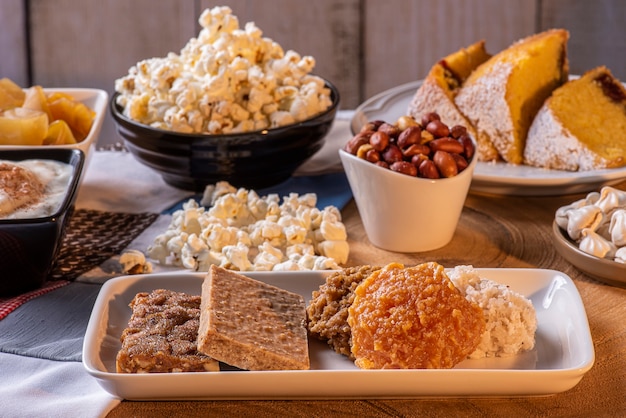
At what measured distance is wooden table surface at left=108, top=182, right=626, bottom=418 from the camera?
1.41 meters

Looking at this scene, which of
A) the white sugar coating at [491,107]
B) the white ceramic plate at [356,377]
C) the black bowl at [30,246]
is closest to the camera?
the white ceramic plate at [356,377]

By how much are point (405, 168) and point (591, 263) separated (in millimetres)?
462

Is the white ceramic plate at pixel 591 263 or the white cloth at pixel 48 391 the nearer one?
the white cloth at pixel 48 391

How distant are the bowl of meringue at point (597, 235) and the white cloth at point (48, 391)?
3.44 feet

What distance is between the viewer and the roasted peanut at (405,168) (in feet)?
6.32

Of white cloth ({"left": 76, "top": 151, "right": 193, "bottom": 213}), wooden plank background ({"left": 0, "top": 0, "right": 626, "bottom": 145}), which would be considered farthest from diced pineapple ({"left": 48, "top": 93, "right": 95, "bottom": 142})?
wooden plank background ({"left": 0, "top": 0, "right": 626, "bottom": 145})

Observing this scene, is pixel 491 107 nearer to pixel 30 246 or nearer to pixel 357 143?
pixel 357 143

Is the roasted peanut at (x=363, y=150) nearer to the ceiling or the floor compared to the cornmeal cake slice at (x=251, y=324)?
nearer to the ceiling

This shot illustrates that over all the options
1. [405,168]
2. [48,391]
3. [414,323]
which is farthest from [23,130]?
[414,323]

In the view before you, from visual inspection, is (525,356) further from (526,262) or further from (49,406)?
(49,406)

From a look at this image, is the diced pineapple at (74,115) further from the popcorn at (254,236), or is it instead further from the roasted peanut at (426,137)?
the roasted peanut at (426,137)

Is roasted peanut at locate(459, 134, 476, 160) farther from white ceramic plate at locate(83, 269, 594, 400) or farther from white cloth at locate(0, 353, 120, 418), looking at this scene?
white cloth at locate(0, 353, 120, 418)

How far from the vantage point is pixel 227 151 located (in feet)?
7.27

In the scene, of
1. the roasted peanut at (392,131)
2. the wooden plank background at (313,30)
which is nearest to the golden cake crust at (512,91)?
the roasted peanut at (392,131)
